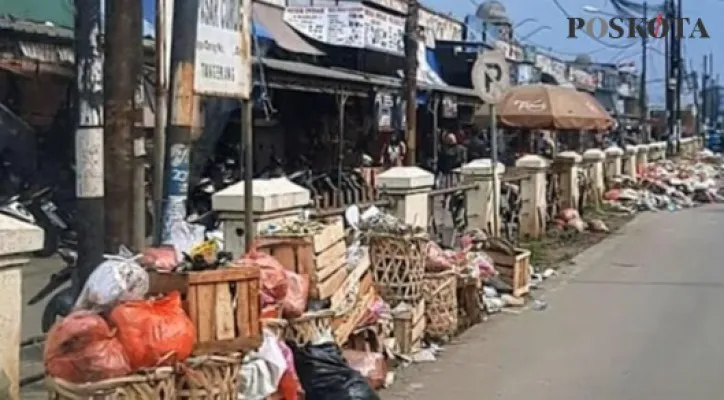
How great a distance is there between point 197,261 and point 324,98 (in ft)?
60.5

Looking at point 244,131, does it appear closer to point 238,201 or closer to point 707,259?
point 238,201

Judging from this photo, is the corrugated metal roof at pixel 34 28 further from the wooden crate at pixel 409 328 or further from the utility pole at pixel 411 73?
the utility pole at pixel 411 73

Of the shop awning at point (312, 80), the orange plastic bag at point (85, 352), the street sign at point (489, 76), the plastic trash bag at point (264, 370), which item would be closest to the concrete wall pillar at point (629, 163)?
the shop awning at point (312, 80)

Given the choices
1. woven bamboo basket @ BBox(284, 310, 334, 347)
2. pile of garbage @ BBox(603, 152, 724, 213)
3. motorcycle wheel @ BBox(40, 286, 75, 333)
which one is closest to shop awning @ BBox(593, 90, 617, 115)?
pile of garbage @ BBox(603, 152, 724, 213)

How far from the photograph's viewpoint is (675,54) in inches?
2098

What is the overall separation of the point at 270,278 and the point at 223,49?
127cm

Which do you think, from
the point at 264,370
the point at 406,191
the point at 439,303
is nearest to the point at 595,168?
the point at 406,191

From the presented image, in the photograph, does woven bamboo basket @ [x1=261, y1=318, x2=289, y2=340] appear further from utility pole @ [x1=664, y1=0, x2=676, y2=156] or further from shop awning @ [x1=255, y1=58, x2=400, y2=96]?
utility pole @ [x1=664, y1=0, x2=676, y2=156]

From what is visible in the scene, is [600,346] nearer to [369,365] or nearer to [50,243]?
[369,365]

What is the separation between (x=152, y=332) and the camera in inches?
200

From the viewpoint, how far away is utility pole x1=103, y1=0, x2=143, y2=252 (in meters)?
6.43

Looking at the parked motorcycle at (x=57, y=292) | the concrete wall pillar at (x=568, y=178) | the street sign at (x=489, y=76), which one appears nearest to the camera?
the parked motorcycle at (x=57, y=292)

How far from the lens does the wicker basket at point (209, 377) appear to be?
5.31 m

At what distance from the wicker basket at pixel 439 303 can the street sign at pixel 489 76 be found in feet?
16.1
